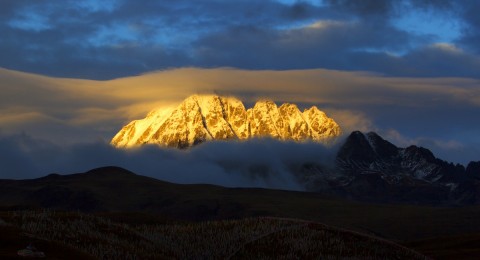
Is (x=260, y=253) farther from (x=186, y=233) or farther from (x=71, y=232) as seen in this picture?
(x=71, y=232)

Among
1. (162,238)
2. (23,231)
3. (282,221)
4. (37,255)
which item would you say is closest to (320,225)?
(282,221)

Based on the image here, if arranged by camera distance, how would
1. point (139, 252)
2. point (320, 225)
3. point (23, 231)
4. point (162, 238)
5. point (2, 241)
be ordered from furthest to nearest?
point (320, 225) → point (162, 238) → point (139, 252) → point (23, 231) → point (2, 241)

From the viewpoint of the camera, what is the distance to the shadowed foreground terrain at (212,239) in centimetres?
4838

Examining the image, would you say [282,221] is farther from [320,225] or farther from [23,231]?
[23,231]

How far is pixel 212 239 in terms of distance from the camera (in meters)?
56.6

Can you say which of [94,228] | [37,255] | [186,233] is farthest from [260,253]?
[37,255]

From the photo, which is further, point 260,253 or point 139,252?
point 260,253

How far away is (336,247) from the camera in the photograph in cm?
5475

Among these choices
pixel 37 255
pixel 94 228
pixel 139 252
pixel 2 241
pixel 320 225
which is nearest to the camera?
pixel 37 255

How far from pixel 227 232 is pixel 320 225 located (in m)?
7.75

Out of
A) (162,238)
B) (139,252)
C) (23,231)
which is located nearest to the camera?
(23,231)

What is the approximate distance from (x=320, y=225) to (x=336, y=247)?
554cm

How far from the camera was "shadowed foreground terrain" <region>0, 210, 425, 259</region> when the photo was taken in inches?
1905

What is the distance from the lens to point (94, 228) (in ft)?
172
